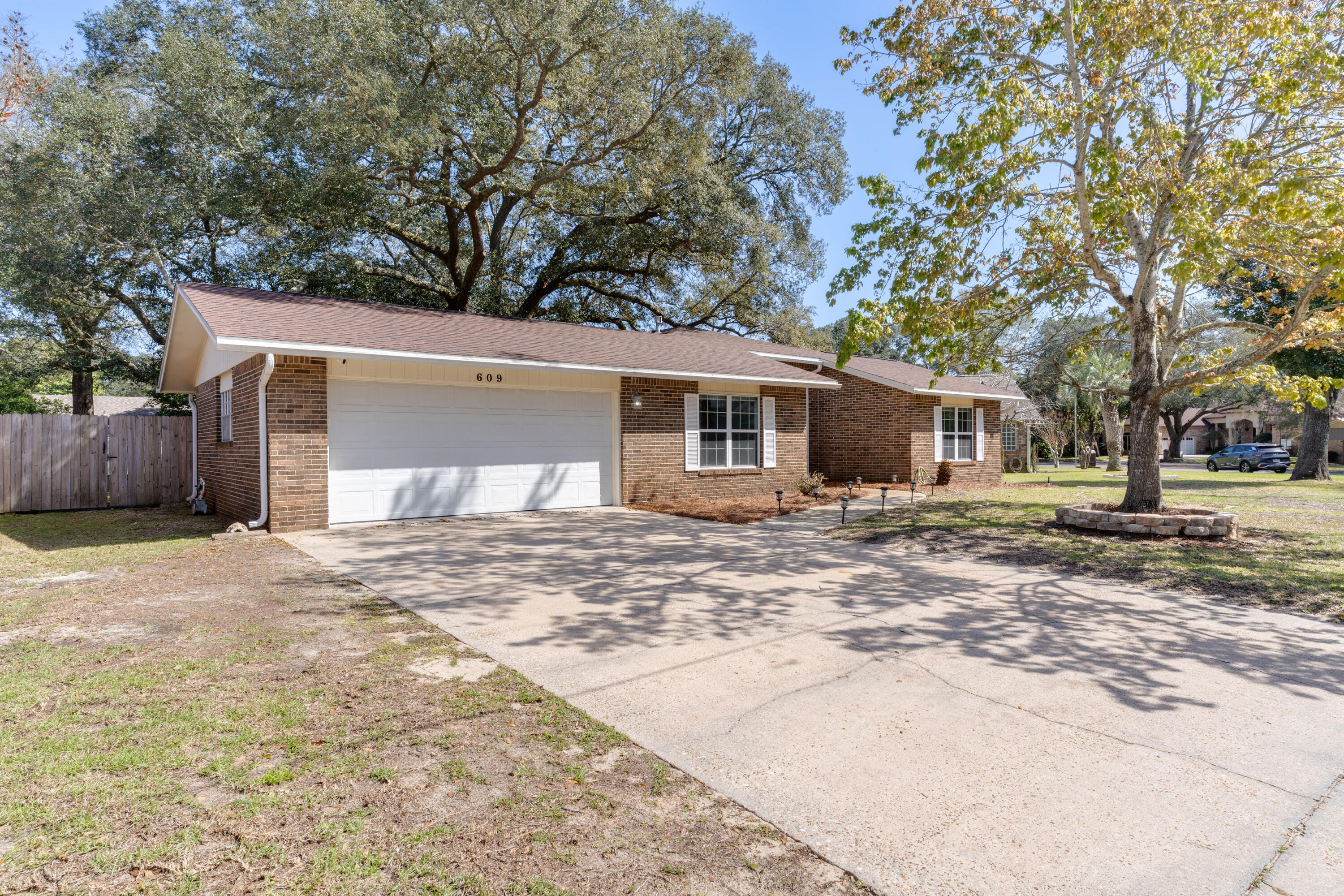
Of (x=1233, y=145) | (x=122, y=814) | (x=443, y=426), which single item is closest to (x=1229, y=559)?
(x=1233, y=145)

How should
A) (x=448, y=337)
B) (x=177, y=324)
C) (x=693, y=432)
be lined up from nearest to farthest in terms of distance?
(x=448, y=337) < (x=177, y=324) < (x=693, y=432)

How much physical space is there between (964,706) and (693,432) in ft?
35.2

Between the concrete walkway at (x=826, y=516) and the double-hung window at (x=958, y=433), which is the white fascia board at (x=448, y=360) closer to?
the concrete walkway at (x=826, y=516)

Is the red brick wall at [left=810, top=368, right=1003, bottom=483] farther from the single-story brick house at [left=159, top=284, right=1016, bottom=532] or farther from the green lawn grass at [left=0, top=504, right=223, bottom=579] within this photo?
the green lawn grass at [left=0, top=504, right=223, bottom=579]

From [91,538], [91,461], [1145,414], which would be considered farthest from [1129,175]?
[91,461]

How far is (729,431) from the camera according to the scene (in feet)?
49.1

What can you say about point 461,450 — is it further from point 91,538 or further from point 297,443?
point 91,538

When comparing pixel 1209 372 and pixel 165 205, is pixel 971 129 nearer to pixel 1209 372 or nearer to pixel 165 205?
pixel 1209 372

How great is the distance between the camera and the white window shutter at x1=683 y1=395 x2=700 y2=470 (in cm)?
1423

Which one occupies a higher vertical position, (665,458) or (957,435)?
(957,435)

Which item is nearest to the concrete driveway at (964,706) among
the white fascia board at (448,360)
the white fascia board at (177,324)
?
the white fascia board at (448,360)

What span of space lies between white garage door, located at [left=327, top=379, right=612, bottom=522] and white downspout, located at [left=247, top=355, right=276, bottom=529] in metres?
0.83

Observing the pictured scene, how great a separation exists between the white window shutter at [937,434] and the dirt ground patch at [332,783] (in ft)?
55.3

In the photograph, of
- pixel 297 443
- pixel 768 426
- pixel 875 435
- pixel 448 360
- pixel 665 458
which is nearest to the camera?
pixel 297 443
